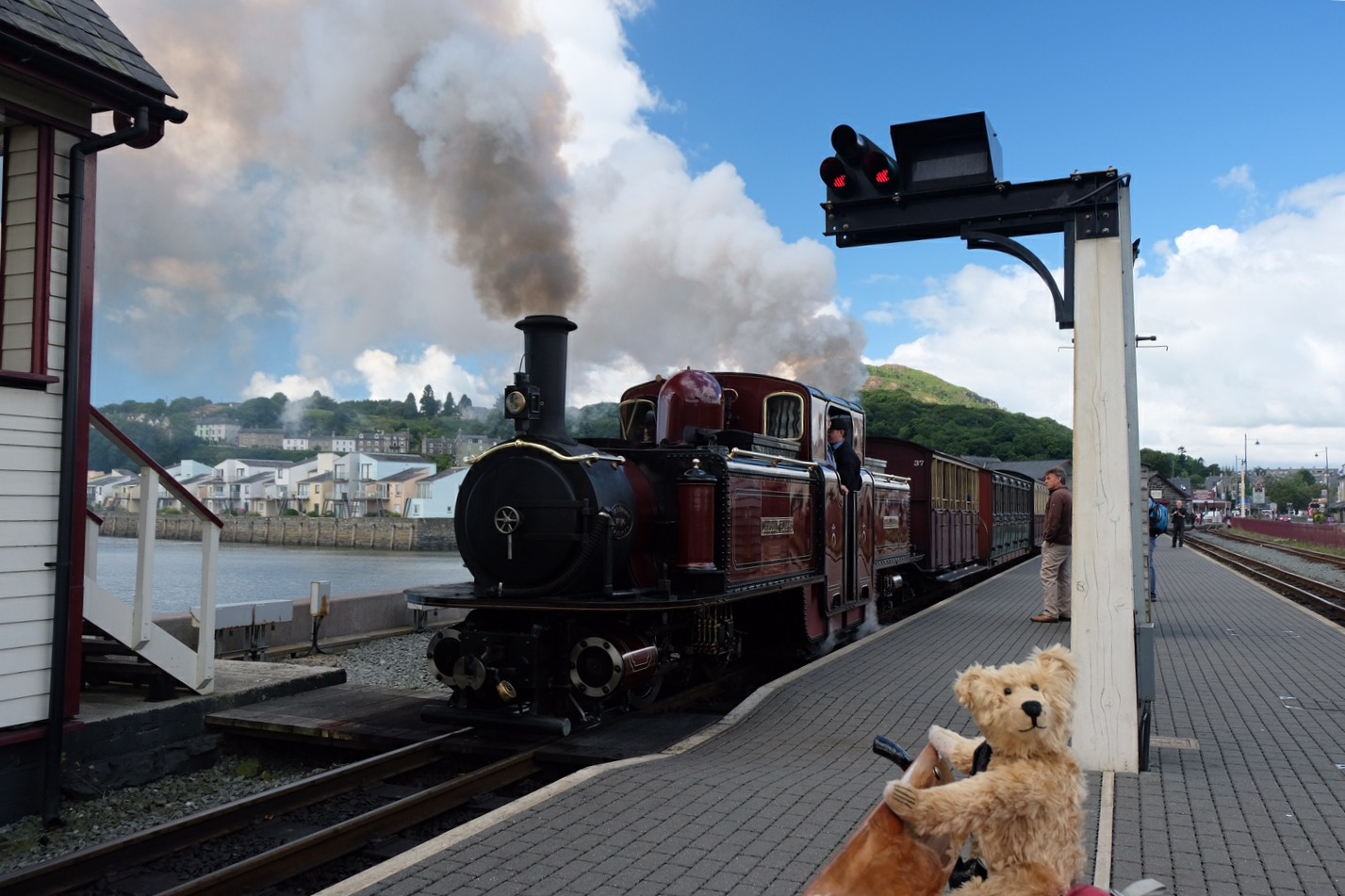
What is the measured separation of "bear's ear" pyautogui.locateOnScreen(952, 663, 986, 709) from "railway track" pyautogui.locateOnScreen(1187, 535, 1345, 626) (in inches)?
554

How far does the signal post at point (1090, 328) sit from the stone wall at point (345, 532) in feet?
180

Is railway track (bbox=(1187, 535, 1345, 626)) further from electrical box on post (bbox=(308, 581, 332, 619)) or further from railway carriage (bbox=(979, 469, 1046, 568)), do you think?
electrical box on post (bbox=(308, 581, 332, 619))

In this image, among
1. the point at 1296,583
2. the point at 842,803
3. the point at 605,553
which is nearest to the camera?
the point at 842,803

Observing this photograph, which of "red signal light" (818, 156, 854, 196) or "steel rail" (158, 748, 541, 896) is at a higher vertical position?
"red signal light" (818, 156, 854, 196)

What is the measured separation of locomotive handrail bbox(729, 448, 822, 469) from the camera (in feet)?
24.8

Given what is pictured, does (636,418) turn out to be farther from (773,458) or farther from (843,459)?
(843,459)

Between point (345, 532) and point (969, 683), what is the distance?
63900 millimetres

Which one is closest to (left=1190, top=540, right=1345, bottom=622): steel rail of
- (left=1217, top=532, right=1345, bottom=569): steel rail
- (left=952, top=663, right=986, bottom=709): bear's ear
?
(left=1217, top=532, right=1345, bottom=569): steel rail

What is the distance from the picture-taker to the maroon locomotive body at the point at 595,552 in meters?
6.82

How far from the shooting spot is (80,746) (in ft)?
20.3

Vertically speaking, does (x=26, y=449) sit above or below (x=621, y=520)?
above

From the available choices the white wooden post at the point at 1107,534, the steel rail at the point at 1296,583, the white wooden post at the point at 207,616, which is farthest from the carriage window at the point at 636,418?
the steel rail at the point at 1296,583

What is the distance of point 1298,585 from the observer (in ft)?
69.9

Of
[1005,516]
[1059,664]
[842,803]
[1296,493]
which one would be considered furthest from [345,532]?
[1296,493]
